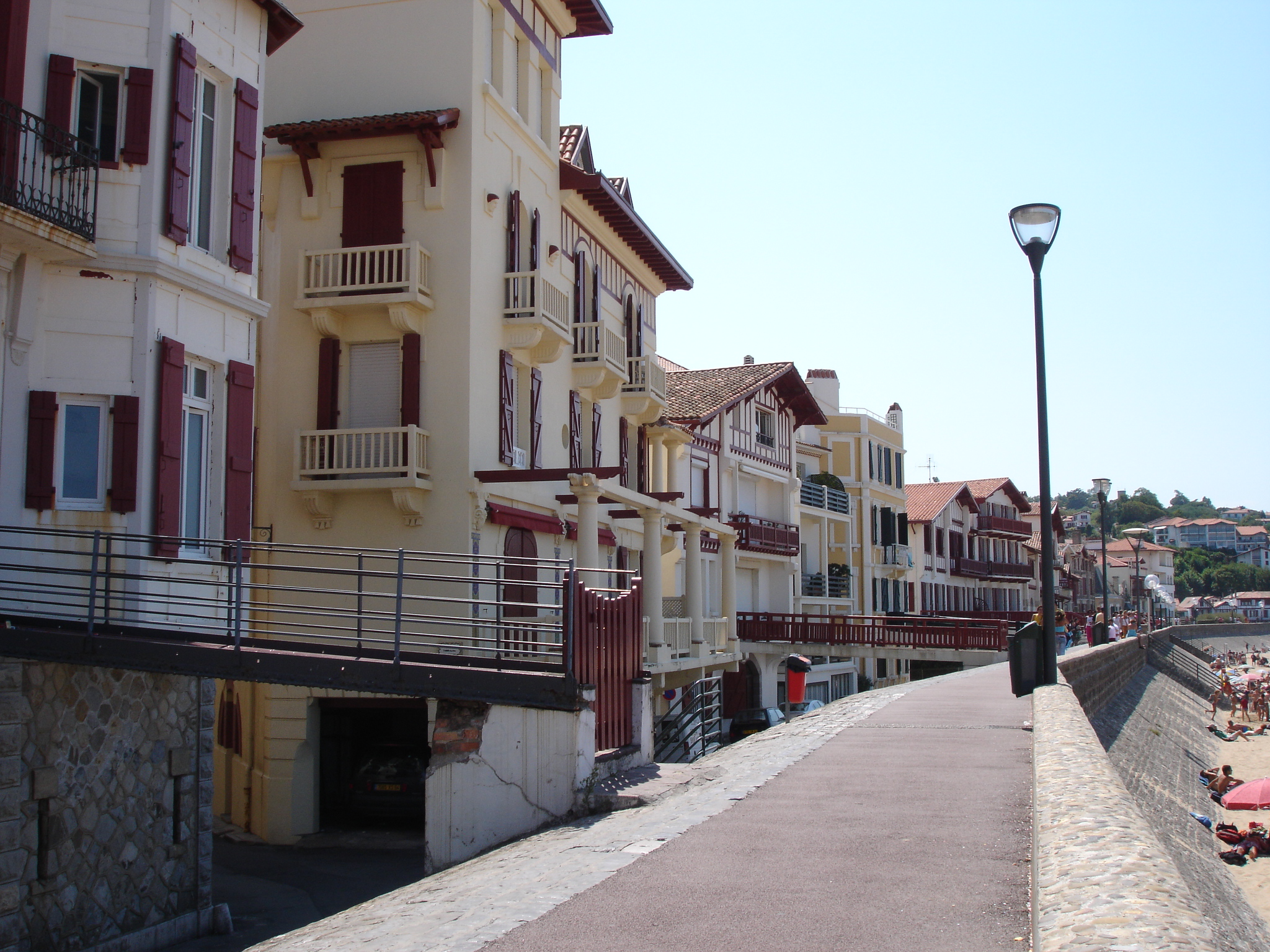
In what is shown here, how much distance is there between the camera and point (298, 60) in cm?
2033

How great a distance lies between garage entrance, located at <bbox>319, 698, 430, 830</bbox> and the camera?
18.0 m

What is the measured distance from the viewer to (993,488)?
245ft

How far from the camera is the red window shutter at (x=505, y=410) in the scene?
65.5 ft

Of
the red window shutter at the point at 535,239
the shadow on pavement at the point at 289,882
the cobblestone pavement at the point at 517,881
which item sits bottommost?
the shadow on pavement at the point at 289,882

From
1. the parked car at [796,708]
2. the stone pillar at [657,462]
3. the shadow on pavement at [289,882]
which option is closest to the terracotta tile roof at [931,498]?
the parked car at [796,708]

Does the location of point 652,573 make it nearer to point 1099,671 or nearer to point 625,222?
point 625,222

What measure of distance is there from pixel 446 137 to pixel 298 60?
3.39m

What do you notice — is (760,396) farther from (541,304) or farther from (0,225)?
(0,225)

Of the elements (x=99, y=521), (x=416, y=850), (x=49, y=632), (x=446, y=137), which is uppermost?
(x=446, y=137)

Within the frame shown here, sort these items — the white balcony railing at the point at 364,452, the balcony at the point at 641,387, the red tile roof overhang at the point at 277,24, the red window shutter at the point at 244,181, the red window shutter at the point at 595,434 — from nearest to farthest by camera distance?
the red window shutter at the point at 244,181 → the red tile roof overhang at the point at 277,24 → the white balcony railing at the point at 364,452 → the red window shutter at the point at 595,434 → the balcony at the point at 641,387

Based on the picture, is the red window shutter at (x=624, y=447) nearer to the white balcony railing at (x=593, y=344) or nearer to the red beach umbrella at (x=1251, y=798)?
the white balcony railing at (x=593, y=344)

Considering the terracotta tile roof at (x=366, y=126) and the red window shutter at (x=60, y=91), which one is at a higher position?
the terracotta tile roof at (x=366, y=126)

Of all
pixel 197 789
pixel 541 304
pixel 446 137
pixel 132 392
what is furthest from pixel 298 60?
pixel 197 789

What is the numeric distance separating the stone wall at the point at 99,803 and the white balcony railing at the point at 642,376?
15823 millimetres
